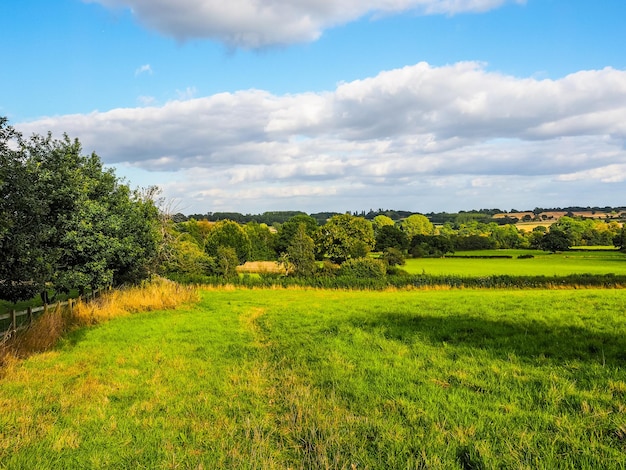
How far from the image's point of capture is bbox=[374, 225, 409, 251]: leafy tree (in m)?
95.4

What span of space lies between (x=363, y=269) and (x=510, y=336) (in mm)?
40625

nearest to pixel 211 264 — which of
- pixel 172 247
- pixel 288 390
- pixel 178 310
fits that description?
pixel 172 247

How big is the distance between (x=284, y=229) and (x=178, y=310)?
69034 millimetres

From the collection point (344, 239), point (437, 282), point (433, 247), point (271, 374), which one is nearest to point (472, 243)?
point (433, 247)

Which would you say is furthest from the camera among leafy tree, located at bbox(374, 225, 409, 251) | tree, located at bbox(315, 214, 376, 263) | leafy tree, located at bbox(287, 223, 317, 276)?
leafy tree, located at bbox(374, 225, 409, 251)

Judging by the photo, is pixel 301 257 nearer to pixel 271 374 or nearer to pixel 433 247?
pixel 271 374

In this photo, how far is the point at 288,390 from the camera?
26.6ft

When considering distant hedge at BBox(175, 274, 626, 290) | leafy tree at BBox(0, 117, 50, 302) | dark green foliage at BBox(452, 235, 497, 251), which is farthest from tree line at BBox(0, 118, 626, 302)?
dark green foliage at BBox(452, 235, 497, 251)

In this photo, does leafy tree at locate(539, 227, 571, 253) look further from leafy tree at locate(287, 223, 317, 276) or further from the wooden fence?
the wooden fence

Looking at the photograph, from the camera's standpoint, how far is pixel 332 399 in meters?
7.33

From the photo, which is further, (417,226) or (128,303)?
(417,226)

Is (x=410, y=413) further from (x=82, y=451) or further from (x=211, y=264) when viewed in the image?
(x=211, y=264)

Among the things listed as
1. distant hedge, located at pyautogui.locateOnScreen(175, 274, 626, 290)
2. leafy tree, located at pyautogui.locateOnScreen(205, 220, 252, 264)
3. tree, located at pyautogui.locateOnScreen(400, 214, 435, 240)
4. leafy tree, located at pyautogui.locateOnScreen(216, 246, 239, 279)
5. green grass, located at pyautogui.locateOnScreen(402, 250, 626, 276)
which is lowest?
green grass, located at pyautogui.locateOnScreen(402, 250, 626, 276)

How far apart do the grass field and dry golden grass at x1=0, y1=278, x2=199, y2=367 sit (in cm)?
71
